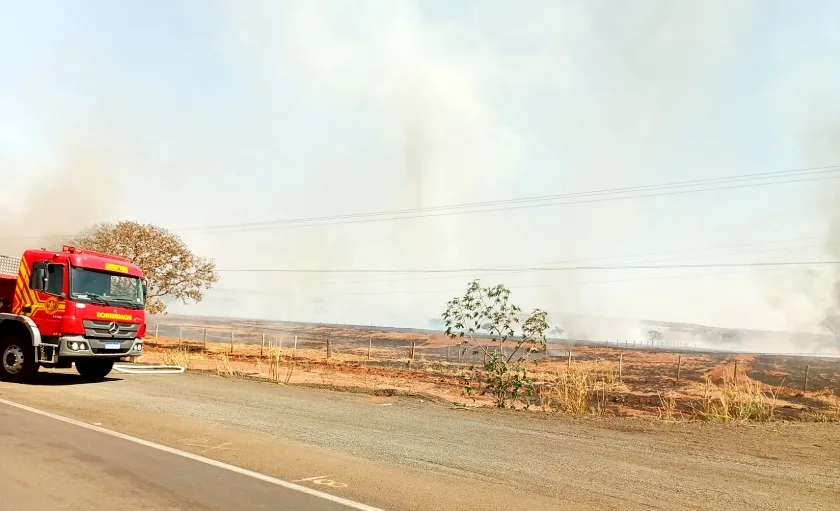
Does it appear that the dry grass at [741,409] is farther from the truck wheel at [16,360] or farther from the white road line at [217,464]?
the truck wheel at [16,360]

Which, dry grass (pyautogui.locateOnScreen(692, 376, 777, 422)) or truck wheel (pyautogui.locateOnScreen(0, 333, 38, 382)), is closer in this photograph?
dry grass (pyautogui.locateOnScreen(692, 376, 777, 422))

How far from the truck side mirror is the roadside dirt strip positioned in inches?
92.2

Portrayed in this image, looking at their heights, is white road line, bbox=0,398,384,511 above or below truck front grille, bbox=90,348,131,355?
below

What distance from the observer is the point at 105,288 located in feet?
46.0

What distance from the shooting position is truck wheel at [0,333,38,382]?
13295 millimetres

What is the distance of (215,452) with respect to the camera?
7.19 meters

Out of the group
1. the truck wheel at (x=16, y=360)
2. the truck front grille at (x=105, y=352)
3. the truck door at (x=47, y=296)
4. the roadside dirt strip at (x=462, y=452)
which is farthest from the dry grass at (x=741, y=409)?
the truck wheel at (x=16, y=360)

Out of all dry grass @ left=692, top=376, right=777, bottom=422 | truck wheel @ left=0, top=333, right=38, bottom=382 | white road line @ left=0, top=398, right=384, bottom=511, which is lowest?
dry grass @ left=692, top=376, right=777, bottom=422

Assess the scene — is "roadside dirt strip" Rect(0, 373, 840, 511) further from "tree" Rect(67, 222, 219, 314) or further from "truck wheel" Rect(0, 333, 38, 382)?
"tree" Rect(67, 222, 219, 314)

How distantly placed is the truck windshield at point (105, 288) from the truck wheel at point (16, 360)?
1749 mm

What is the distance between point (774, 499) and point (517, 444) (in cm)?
359

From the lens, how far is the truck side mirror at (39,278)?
1314 centimetres

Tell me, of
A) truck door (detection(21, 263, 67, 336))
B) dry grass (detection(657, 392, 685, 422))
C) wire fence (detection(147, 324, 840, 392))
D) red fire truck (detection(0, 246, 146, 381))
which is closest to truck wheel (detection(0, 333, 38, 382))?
red fire truck (detection(0, 246, 146, 381))

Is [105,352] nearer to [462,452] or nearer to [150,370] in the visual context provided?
[150,370]
